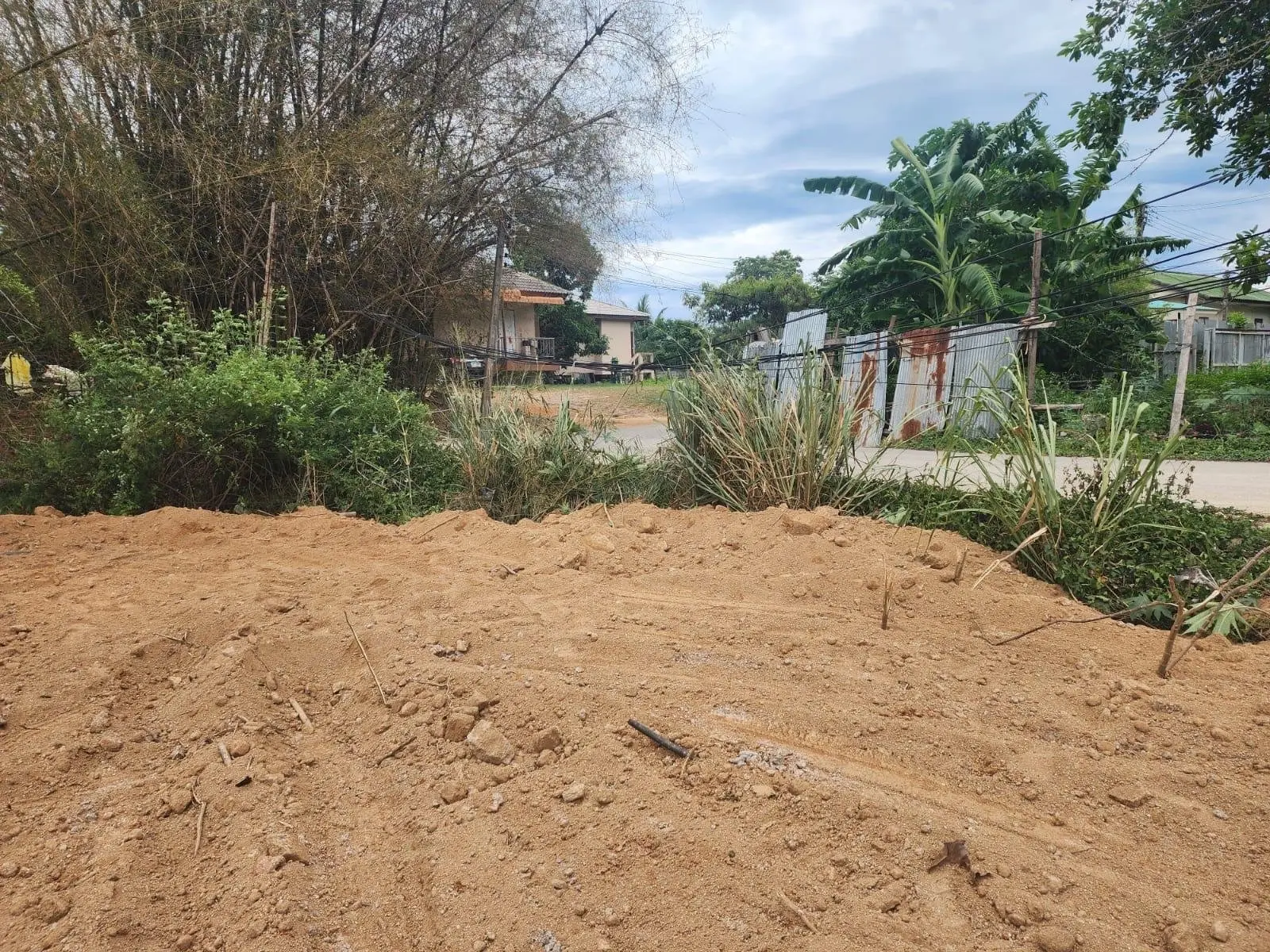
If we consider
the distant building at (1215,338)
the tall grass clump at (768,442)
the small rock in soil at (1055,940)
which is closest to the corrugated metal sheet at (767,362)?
the tall grass clump at (768,442)

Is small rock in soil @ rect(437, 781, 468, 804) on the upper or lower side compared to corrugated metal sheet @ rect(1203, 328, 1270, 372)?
lower

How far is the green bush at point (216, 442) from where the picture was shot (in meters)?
5.43

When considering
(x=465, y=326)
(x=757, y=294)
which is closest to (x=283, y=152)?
(x=465, y=326)

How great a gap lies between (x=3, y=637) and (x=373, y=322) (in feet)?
22.7

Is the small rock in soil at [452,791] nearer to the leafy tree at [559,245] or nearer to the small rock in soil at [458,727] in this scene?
the small rock in soil at [458,727]

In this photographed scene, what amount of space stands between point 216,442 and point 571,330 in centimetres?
2189

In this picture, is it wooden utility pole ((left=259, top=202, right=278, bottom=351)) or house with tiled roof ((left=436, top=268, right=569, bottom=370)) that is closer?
wooden utility pole ((left=259, top=202, right=278, bottom=351))

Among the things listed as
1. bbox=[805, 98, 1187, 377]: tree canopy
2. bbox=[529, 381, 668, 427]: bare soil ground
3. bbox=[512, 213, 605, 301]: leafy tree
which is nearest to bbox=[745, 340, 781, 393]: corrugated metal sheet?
bbox=[529, 381, 668, 427]: bare soil ground

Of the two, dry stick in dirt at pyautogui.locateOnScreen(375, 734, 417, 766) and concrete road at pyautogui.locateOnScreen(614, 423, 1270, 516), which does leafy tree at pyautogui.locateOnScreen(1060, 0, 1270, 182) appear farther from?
dry stick in dirt at pyautogui.locateOnScreen(375, 734, 417, 766)

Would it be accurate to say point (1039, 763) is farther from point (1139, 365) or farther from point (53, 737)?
point (1139, 365)

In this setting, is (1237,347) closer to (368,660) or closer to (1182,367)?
(1182,367)

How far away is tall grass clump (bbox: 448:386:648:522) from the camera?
5637 millimetres

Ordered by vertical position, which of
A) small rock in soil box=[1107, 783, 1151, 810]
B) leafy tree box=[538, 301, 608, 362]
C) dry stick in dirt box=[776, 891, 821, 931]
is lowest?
dry stick in dirt box=[776, 891, 821, 931]

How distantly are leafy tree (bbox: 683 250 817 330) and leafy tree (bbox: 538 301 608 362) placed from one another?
862cm
